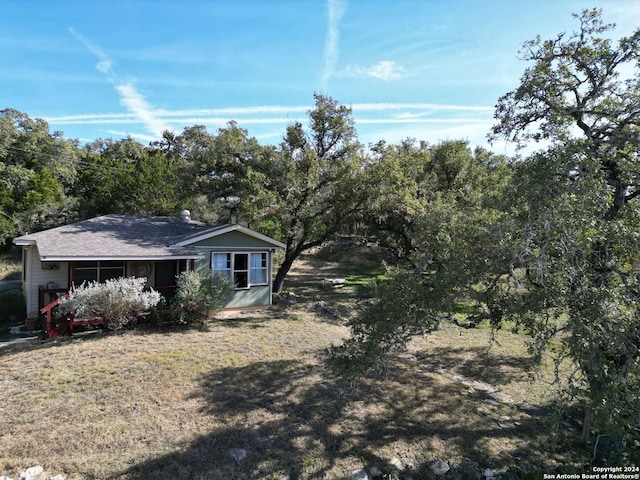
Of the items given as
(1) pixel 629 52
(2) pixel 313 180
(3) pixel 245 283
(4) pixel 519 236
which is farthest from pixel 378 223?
(4) pixel 519 236

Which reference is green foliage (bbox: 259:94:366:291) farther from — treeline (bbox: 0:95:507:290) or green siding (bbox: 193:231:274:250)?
green siding (bbox: 193:231:274:250)

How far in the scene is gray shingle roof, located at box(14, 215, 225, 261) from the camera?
9.89 metres

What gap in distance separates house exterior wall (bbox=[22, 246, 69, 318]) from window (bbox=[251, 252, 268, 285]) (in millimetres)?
6047

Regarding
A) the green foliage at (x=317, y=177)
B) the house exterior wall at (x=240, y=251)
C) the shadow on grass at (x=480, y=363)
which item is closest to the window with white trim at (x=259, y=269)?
the house exterior wall at (x=240, y=251)

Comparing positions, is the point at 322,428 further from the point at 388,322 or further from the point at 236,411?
the point at 388,322

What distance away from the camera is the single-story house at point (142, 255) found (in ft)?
33.6

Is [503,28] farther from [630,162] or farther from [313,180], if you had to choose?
[313,180]

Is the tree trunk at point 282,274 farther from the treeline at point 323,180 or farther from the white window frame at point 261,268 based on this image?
the white window frame at point 261,268

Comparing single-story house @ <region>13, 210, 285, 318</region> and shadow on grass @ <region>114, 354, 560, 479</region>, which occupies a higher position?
single-story house @ <region>13, 210, 285, 318</region>

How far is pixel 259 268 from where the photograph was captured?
13.7m

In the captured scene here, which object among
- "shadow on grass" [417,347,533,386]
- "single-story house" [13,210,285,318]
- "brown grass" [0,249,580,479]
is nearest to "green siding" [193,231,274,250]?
"single-story house" [13,210,285,318]

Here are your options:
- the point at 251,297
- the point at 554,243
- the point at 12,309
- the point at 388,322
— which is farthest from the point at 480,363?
the point at 12,309

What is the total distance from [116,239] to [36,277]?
2433 mm

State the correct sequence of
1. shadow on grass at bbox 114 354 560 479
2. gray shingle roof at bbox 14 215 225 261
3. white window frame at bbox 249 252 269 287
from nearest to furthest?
shadow on grass at bbox 114 354 560 479 → gray shingle roof at bbox 14 215 225 261 → white window frame at bbox 249 252 269 287
